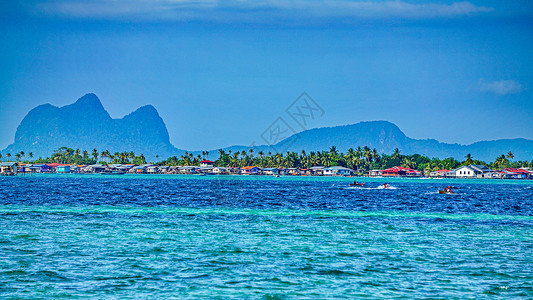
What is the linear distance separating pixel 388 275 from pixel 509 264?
20.9ft

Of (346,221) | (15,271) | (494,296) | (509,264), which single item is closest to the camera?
(494,296)

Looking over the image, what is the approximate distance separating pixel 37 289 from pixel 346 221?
27.7m

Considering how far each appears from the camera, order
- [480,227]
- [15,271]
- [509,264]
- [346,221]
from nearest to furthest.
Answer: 1. [15,271]
2. [509,264]
3. [480,227]
4. [346,221]

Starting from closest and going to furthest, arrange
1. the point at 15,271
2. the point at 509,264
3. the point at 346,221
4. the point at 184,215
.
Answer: the point at 15,271 < the point at 509,264 < the point at 346,221 < the point at 184,215

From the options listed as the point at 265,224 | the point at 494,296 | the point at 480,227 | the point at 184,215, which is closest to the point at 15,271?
the point at 494,296

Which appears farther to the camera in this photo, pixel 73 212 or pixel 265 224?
pixel 73 212

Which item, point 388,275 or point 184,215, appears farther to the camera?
point 184,215

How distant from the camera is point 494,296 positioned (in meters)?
18.9

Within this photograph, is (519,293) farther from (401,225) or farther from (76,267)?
(401,225)

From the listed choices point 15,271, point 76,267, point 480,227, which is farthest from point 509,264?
point 15,271

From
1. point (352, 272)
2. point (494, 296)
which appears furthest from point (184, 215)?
point (494, 296)

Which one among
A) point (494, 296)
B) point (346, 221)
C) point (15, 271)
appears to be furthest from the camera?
point (346, 221)

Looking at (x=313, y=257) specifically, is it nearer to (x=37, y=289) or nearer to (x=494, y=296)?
(x=494, y=296)

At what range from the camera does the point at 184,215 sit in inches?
1836
